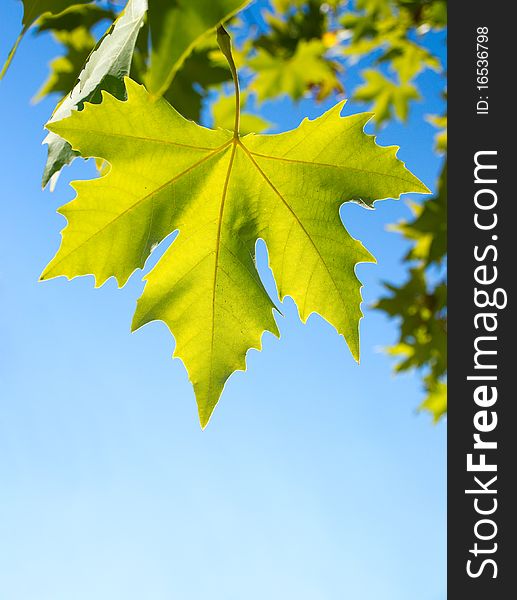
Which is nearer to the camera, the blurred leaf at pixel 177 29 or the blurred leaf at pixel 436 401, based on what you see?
the blurred leaf at pixel 177 29

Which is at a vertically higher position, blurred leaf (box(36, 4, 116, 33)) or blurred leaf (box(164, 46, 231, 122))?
blurred leaf (box(36, 4, 116, 33))

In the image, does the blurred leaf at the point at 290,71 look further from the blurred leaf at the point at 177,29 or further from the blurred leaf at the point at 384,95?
the blurred leaf at the point at 177,29

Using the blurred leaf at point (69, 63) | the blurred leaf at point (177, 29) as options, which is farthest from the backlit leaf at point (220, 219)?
the blurred leaf at point (69, 63)

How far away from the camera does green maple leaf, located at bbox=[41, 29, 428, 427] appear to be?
1189 millimetres

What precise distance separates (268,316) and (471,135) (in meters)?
1.52

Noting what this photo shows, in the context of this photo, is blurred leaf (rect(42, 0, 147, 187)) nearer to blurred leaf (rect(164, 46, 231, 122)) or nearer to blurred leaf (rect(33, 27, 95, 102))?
blurred leaf (rect(164, 46, 231, 122))

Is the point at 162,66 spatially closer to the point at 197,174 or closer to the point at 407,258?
the point at 197,174

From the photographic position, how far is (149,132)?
120cm

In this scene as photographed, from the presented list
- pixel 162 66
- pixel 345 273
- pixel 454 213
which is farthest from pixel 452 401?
pixel 162 66

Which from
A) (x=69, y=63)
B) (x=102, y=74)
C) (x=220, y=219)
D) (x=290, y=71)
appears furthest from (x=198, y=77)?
(x=290, y=71)

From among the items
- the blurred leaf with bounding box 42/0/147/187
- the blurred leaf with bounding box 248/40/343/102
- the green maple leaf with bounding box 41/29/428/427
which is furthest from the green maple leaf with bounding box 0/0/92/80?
the blurred leaf with bounding box 248/40/343/102

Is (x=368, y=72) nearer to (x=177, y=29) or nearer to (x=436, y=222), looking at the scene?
(x=436, y=222)

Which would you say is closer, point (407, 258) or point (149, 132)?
point (149, 132)

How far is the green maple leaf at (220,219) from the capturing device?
1.19 m
